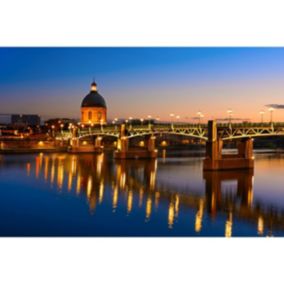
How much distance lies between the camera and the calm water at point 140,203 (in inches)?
587

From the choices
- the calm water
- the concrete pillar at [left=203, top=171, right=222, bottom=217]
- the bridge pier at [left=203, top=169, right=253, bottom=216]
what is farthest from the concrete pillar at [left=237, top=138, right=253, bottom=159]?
the concrete pillar at [left=203, top=171, right=222, bottom=217]

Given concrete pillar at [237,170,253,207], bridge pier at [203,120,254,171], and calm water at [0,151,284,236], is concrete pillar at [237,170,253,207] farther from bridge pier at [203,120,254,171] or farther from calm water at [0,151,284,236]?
bridge pier at [203,120,254,171]

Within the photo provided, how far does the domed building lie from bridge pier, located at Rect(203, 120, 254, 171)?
55.9 m

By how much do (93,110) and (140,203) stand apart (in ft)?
224

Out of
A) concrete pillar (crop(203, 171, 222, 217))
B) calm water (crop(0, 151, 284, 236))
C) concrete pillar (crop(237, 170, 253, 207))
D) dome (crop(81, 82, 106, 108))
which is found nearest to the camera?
calm water (crop(0, 151, 284, 236))

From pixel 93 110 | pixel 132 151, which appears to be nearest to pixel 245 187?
pixel 132 151

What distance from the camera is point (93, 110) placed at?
86.9 m

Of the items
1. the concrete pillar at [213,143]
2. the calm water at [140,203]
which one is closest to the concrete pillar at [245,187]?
the calm water at [140,203]

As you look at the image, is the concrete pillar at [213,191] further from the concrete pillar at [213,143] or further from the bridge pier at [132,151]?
the bridge pier at [132,151]

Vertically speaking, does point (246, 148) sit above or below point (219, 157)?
above

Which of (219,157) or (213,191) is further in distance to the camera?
(219,157)

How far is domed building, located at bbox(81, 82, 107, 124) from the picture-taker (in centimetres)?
8681

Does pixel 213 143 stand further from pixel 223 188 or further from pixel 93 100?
pixel 93 100
